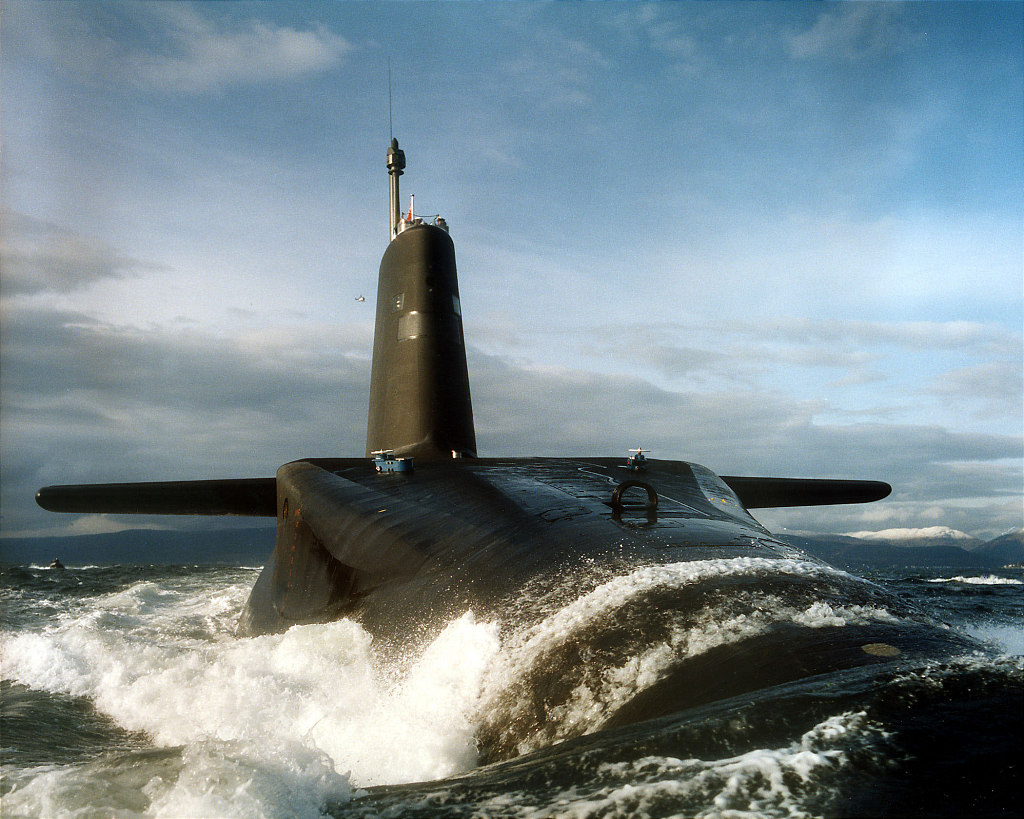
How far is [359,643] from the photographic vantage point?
5.04 m

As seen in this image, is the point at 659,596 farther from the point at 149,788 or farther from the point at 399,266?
the point at 399,266

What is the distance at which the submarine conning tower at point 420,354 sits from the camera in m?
10.6

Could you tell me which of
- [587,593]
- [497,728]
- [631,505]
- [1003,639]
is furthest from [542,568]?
[1003,639]

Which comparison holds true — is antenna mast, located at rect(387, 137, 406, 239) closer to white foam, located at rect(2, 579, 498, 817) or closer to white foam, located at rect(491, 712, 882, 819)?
white foam, located at rect(2, 579, 498, 817)

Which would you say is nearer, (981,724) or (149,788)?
(981,724)

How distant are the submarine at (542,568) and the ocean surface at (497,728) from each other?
1.8 inches

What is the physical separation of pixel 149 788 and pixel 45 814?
346 millimetres

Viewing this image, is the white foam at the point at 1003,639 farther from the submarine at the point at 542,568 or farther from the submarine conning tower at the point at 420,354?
the submarine conning tower at the point at 420,354

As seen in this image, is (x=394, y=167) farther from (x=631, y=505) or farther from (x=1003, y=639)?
(x=1003, y=639)

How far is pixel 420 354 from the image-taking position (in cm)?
1087

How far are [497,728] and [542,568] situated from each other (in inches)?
51.1

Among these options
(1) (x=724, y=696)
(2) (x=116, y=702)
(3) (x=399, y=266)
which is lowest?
(2) (x=116, y=702)

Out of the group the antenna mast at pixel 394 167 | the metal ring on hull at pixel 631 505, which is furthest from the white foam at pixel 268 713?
the antenna mast at pixel 394 167

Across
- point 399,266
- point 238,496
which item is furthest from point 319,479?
point 399,266
